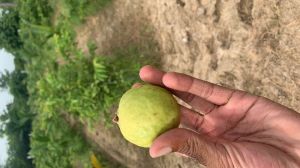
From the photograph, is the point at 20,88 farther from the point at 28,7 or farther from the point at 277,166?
the point at 277,166

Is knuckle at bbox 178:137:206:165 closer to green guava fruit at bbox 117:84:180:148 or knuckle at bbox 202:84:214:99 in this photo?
green guava fruit at bbox 117:84:180:148

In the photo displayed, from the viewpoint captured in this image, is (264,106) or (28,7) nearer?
(264,106)

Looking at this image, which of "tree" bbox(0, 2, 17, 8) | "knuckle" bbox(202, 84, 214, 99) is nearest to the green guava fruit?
"knuckle" bbox(202, 84, 214, 99)

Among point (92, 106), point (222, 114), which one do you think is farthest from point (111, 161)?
point (222, 114)

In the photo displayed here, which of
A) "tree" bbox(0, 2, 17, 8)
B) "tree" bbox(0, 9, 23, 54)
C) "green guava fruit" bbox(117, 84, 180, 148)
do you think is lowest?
"tree" bbox(0, 9, 23, 54)

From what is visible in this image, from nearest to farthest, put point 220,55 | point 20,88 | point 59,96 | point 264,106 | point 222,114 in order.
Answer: point 264,106
point 222,114
point 220,55
point 59,96
point 20,88
